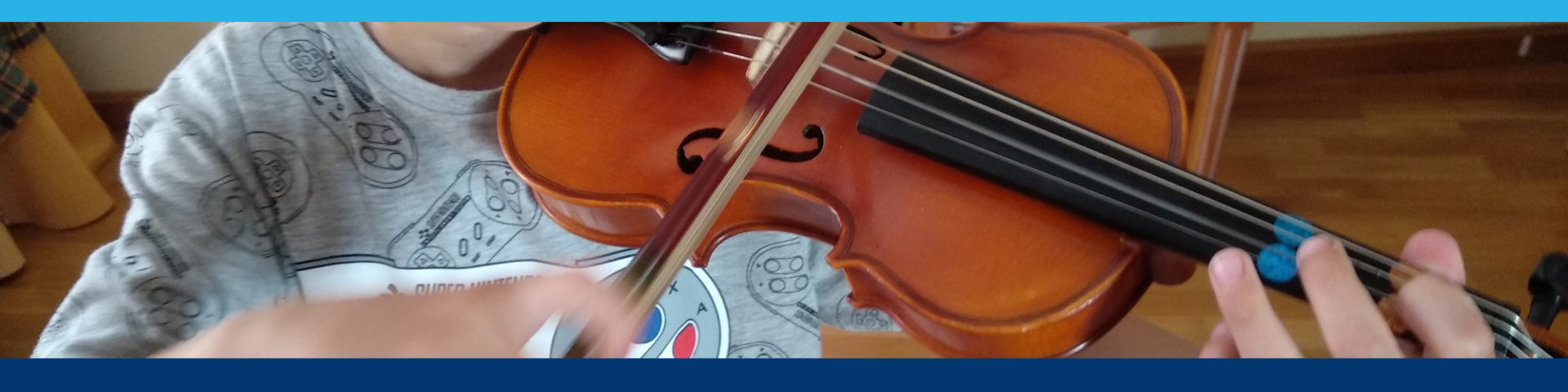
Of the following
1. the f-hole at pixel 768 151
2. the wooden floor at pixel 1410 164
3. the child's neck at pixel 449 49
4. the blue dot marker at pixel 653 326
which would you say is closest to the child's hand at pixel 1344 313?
the f-hole at pixel 768 151

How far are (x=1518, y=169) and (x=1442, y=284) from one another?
46.8 inches

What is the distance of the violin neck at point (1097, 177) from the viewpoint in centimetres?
50

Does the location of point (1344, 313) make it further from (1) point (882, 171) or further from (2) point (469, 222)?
(2) point (469, 222)

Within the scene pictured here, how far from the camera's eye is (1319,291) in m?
0.45

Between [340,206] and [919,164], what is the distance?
405mm

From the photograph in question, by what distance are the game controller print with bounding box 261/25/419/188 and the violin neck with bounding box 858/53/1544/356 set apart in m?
0.33

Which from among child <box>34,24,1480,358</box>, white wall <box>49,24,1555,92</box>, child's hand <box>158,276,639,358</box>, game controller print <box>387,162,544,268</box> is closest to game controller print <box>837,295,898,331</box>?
child <box>34,24,1480,358</box>

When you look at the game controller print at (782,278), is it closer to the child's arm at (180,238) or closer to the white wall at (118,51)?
the child's arm at (180,238)

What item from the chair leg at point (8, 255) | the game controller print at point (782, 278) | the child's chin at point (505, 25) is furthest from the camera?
the chair leg at point (8, 255)

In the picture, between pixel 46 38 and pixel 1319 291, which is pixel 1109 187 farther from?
pixel 46 38

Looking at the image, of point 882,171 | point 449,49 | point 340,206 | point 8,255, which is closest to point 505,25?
point 449,49

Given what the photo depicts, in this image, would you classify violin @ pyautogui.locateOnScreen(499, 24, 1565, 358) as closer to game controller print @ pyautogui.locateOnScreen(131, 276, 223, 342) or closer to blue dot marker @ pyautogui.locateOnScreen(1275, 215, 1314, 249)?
blue dot marker @ pyautogui.locateOnScreen(1275, 215, 1314, 249)

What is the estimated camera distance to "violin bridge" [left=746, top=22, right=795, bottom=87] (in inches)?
24.5

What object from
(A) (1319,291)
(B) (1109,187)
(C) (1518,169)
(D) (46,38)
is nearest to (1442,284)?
(A) (1319,291)
